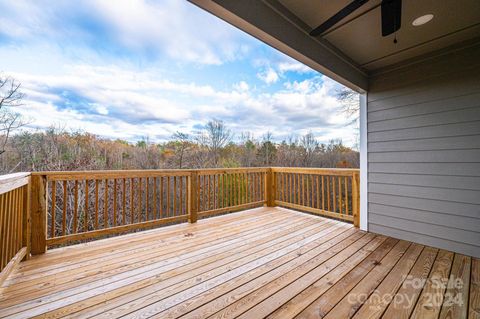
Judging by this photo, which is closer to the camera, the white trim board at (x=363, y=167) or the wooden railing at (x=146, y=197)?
the wooden railing at (x=146, y=197)

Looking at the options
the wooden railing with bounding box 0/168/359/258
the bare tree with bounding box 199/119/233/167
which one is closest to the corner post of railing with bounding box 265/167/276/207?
the wooden railing with bounding box 0/168/359/258

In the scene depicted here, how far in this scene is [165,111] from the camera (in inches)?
317

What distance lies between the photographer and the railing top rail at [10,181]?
154 cm

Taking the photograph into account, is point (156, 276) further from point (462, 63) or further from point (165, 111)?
point (165, 111)

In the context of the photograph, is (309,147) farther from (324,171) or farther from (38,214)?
(38,214)

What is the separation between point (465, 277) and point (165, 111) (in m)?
8.69

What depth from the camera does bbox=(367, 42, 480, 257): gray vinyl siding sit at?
7.68 feet

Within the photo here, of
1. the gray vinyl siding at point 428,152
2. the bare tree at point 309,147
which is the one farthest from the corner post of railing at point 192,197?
the bare tree at point 309,147

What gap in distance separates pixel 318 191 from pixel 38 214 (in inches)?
171

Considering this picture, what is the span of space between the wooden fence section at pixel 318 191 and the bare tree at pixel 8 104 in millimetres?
6184

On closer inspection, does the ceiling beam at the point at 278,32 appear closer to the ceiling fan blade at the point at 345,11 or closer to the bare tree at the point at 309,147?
the ceiling fan blade at the point at 345,11

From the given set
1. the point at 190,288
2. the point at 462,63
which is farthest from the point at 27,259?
the point at 462,63

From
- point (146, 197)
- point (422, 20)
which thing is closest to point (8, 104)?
point (146, 197)

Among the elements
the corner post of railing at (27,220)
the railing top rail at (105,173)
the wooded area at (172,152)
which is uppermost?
the wooded area at (172,152)
